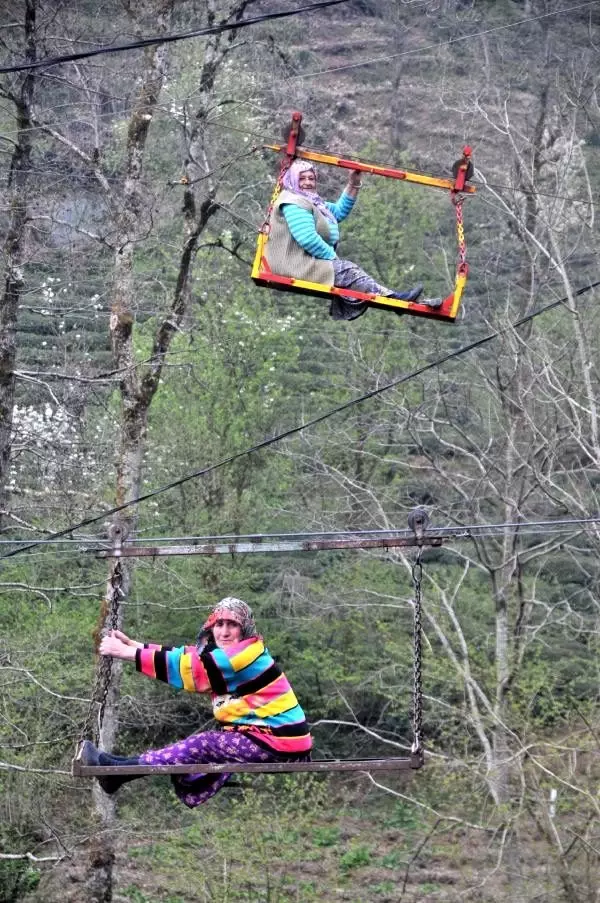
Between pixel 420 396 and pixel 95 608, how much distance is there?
22.2 feet

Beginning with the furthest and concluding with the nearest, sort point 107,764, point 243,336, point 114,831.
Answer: point 243,336 → point 114,831 → point 107,764

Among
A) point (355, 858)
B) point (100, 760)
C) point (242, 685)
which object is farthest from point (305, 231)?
point (355, 858)

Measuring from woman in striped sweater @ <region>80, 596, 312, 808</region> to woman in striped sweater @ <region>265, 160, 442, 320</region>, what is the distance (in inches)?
121

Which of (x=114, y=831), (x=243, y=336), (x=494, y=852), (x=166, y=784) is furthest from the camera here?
(x=243, y=336)

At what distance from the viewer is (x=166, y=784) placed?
874 inches

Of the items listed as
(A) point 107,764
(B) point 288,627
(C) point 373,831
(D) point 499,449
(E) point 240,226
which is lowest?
(C) point 373,831

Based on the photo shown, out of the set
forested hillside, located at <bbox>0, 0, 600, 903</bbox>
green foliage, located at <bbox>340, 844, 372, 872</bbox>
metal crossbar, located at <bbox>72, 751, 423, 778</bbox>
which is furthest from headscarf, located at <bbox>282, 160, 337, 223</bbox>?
green foliage, located at <bbox>340, 844, 372, 872</bbox>

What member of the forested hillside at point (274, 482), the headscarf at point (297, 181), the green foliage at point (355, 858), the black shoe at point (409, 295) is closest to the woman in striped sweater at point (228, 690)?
the black shoe at point (409, 295)

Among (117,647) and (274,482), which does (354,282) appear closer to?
(117,647)

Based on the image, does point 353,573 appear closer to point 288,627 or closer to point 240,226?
point 288,627

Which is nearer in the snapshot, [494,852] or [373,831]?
[494,852]

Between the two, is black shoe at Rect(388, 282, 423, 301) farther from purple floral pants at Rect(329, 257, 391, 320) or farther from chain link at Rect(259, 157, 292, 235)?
chain link at Rect(259, 157, 292, 235)

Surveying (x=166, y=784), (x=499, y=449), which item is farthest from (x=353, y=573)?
(x=166, y=784)

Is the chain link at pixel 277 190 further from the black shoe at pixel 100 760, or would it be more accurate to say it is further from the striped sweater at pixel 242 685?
the black shoe at pixel 100 760
